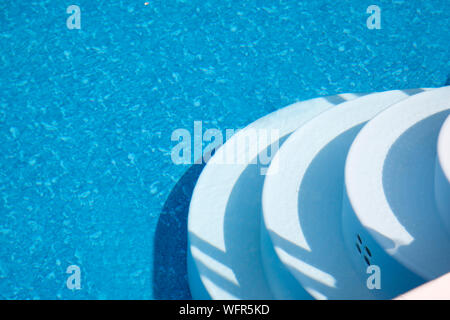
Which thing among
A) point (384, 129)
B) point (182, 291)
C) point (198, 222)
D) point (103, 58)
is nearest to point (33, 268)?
point (182, 291)

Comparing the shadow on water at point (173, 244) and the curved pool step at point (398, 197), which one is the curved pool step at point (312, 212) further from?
the shadow on water at point (173, 244)

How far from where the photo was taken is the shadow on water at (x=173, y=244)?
3984 mm

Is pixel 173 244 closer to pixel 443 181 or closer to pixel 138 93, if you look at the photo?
pixel 138 93

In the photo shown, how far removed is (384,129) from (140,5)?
3.51 meters

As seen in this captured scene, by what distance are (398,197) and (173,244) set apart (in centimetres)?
196

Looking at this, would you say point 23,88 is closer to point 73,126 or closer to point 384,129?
point 73,126

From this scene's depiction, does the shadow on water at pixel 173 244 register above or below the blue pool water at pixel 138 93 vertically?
below

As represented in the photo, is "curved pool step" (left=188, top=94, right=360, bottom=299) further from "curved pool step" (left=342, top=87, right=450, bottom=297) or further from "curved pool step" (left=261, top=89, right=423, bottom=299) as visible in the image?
"curved pool step" (left=342, top=87, right=450, bottom=297)

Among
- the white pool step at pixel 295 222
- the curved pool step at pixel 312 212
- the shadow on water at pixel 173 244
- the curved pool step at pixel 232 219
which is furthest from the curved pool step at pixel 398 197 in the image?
the shadow on water at pixel 173 244

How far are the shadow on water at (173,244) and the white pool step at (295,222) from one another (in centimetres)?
20

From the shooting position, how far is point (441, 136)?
294 cm

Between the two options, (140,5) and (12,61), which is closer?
(12,61)

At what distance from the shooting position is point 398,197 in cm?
305

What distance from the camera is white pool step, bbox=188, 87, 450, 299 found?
2.97 meters
